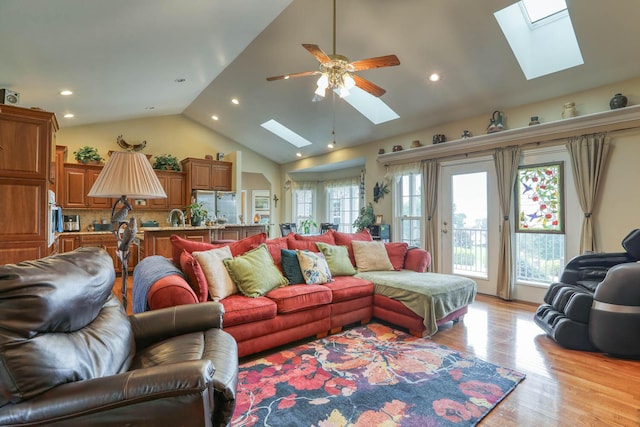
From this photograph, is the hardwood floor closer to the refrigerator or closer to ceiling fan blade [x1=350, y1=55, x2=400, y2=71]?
ceiling fan blade [x1=350, y1=55, x2=400, y2=71]

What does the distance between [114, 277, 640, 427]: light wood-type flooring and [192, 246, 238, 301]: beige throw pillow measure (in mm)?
2026

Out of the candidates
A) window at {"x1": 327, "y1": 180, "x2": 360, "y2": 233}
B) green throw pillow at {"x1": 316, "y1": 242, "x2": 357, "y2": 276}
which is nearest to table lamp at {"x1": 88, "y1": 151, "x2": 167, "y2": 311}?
green throw pillow at {"x1": 316, "y1": 242, "x2": 357, "y2": 276}

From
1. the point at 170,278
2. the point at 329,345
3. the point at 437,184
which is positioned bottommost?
the point at 329,345

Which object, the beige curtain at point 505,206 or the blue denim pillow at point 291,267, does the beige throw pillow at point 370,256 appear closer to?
the blue denim pillow at point 291,267

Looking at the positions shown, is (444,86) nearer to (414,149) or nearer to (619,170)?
(414,149)

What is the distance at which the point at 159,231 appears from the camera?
4617 millimetres

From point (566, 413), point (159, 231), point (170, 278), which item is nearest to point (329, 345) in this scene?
point (170, 278)

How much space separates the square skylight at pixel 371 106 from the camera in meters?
5.43

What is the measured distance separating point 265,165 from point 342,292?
20.7 ft

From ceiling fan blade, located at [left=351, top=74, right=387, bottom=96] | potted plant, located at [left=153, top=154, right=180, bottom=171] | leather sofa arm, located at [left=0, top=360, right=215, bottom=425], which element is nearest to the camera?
leather sofa arm, located at [left=0, top=360, right=215, bottom=425]

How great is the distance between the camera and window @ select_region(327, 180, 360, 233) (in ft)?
26.4

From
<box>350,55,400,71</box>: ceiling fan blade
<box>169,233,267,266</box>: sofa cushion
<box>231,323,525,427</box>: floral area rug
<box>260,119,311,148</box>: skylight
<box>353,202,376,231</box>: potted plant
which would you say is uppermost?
<box>260,119,311,148</box>: skylight

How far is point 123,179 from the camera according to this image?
7.22ft

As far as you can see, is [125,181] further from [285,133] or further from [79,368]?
[285,133]
